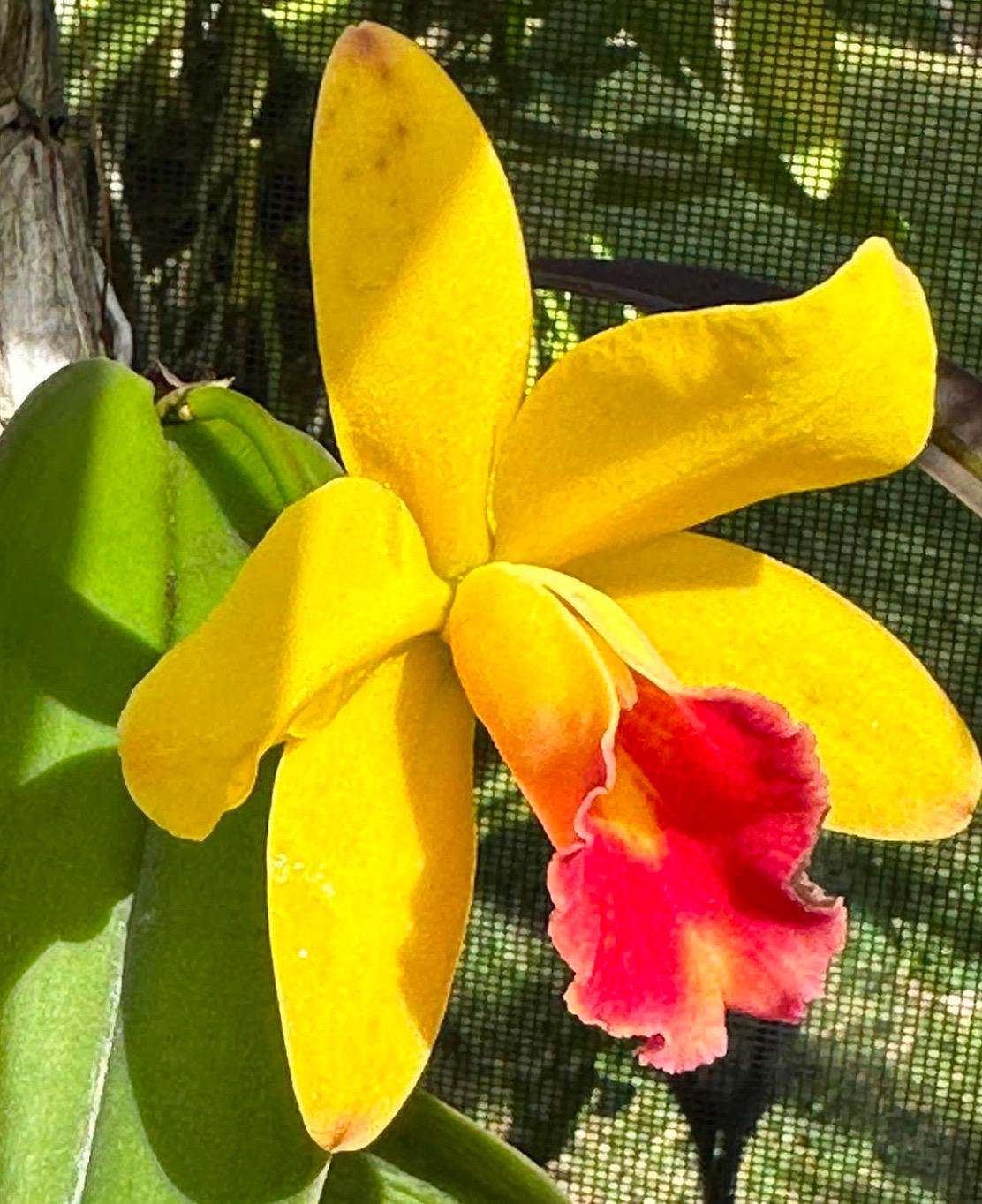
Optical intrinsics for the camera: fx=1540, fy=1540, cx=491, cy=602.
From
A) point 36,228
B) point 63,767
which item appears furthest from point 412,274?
point 36,228

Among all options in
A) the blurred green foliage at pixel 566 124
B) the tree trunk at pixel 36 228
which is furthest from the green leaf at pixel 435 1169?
the blurred green foliage at pixel 566 124

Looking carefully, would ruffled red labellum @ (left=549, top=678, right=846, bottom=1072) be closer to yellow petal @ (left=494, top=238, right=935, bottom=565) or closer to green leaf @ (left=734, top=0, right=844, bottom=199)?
yellow petal @ (left=494, top=238, right=935, bottom=565)

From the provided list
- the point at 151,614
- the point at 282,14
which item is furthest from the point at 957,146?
the point at 151,614

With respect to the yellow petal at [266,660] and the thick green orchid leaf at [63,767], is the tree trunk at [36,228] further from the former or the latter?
the yellow petal at [266,660]

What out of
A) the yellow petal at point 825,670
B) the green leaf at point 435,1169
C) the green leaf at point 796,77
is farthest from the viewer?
the green leaf at point 796,77

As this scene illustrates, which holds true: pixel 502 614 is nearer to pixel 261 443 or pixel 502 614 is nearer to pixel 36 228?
pixel 261 443
